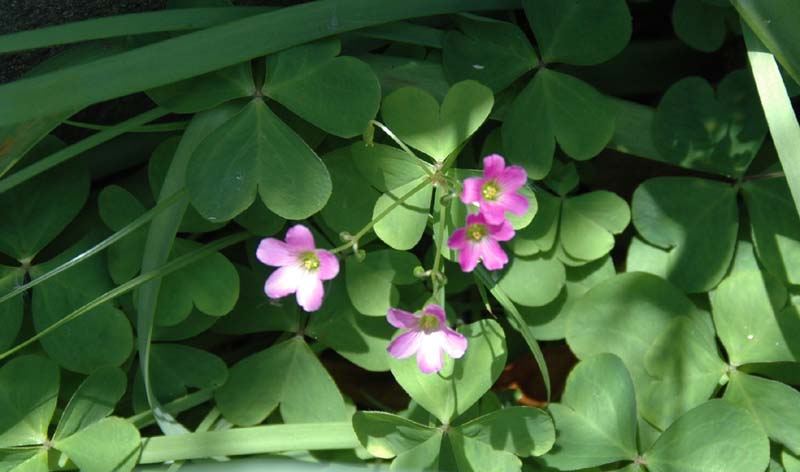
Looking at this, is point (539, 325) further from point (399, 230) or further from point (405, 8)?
point (405, 8)

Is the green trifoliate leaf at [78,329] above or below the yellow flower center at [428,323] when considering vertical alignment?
below

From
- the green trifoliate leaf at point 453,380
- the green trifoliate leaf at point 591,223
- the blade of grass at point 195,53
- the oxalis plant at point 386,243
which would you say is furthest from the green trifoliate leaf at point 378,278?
the blade of grass at point 195,53

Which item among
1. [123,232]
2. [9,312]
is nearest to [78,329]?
[9,312]

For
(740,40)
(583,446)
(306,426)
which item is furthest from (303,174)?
(740,40)

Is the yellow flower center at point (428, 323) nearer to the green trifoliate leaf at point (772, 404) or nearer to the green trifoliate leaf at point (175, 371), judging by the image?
the green trifoliate leaf at point (175, 371)

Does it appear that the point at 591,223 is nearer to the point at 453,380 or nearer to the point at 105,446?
the point at 453,380

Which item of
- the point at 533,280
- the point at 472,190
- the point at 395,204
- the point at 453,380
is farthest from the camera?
the point at 533,280
